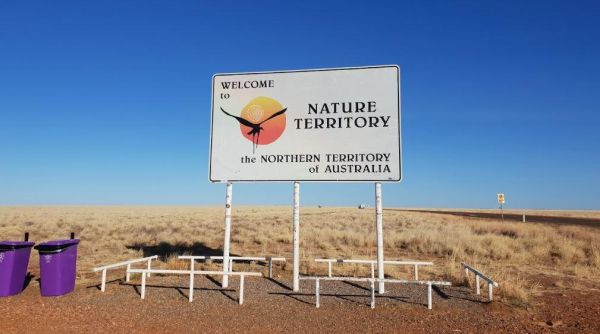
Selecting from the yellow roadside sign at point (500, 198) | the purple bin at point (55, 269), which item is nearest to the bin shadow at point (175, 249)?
the purple bin at point (55, 269)

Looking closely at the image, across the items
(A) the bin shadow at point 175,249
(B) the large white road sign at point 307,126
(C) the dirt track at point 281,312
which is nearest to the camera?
(C) the dirt track at point 281,312

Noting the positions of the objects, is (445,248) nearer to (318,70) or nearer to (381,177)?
(381,177)

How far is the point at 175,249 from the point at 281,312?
390 inches

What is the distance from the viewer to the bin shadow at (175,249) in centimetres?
1427

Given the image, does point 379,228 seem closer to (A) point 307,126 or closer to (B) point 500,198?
(A) point 307,126

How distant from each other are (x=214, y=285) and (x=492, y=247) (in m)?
11.5

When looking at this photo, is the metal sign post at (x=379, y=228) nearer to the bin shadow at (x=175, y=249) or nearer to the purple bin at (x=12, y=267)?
the purple bin at (x=12, y=267)

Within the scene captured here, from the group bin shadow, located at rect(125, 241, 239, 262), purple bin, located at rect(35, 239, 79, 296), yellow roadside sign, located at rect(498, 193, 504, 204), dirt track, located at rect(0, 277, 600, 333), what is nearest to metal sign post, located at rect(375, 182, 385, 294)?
dirt track, located at rect(0, 277, 600, 333)

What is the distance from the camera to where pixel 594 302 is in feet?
23.7

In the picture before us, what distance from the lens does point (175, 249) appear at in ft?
49.4

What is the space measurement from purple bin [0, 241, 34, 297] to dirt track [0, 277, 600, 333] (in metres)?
0.23

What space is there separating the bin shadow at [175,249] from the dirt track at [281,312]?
6.36m

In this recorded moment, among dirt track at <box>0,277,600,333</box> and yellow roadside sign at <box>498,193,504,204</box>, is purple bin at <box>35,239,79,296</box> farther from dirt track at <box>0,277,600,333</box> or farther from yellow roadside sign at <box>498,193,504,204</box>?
yellow roadside sign at <box>498,193,504,204</box>

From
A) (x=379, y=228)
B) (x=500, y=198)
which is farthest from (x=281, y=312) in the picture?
(x=500, y=198)
